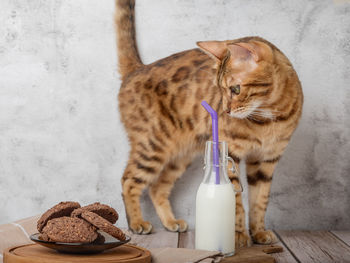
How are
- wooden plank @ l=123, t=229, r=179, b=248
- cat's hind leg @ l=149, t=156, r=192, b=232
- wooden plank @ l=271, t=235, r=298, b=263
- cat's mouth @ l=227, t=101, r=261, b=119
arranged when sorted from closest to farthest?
wooden plank @ l=271, t=235, r=298, b=263, cat's mouth @ l=227, t=101, r=261, b=119, wooden plank @ l=123, t=229, r=179, b=248, cat's hind leg @ l=149, t=156, r=192, b=232

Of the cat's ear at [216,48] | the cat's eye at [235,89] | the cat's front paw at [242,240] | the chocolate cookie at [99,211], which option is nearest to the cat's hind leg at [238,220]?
the cat's front paw at [242,240]

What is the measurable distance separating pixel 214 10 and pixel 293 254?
47.9 inches

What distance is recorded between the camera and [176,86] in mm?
2207

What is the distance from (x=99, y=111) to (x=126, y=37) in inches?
15.4

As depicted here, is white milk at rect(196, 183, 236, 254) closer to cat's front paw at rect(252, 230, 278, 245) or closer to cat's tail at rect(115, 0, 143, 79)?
cat's front paw at rect(252, 230, 278, 245)

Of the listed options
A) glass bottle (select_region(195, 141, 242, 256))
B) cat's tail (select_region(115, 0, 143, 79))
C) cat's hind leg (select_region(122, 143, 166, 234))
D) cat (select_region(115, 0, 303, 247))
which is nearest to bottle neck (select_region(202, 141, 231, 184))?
glass bottle (select_region(195, 141, 242, 256))

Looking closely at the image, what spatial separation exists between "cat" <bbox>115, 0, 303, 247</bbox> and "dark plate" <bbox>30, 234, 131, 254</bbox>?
0.67 m

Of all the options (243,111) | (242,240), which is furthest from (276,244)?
(243,111)

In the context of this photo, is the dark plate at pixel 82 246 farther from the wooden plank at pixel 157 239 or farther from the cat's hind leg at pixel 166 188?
the cat's hind leg at pixel 166 188

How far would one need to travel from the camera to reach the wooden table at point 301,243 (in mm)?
1762

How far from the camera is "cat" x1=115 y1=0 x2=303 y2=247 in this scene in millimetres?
1812

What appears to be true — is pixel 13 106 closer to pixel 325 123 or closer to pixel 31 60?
pixel 31 60

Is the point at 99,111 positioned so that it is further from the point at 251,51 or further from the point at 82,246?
the point at 82,246

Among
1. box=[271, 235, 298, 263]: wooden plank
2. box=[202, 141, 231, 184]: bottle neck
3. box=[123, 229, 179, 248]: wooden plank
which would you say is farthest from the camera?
box=[123, 229, 179, 248]: wooden plank
